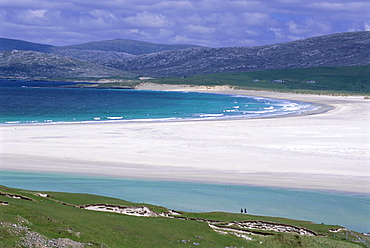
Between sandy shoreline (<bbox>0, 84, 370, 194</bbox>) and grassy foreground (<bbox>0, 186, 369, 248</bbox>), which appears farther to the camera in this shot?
sandy shoreline (<bbox>0, 84, 370, 194</bbox>)

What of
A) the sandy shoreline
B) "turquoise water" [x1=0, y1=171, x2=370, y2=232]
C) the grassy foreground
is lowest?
the grassy foreground

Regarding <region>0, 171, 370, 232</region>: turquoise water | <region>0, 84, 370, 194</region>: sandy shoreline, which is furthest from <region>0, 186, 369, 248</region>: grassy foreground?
<region>0, 84, 370, 194</region>: sandy shoreline

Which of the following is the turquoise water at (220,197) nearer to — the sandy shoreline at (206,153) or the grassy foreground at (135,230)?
the sandy shoreline at (206,153)

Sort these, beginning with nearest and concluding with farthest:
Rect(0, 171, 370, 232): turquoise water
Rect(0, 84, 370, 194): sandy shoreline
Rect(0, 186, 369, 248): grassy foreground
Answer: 1. Rect(0, 186, 369, 248): grassy foreground
2. Rect(0, 171, 370, 232): turquoise water
3. Rect(0, 84, 370, 194): sandy shoreline

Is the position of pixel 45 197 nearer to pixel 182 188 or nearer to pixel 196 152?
pixel 182 188

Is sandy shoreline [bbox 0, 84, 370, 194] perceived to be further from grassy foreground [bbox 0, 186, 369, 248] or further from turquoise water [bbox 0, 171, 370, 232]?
grassy foreground [bbox 0, 186, 369, 248]

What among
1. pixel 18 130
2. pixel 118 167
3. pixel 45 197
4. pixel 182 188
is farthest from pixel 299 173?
pixel 18 130

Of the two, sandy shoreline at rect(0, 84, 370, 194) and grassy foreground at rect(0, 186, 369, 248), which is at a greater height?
sandy shoreline at rect(0, 84, 370, 194)
